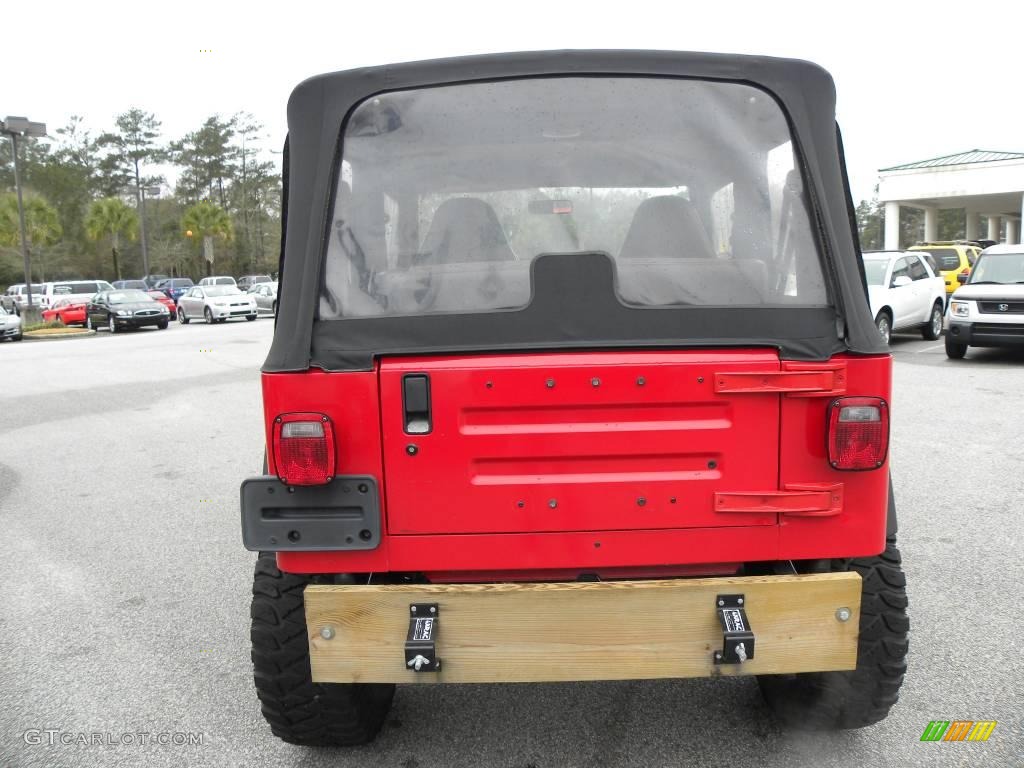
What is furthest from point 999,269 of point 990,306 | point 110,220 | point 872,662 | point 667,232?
point 110,220

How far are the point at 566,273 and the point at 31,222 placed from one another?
67871mm

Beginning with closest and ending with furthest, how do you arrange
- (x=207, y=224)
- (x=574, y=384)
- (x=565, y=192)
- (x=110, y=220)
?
1. (x=574, y=384)
2. (x=565, y=192)
3. (x=110, y=220)
4. (x=207, y=224)

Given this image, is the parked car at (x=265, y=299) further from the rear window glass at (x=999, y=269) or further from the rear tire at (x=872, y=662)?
the rear tire at (x=872, y=662)

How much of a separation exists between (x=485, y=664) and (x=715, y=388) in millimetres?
Answer: 1000

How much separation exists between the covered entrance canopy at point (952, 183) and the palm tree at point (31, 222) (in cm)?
5435

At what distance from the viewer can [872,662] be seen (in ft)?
8.72

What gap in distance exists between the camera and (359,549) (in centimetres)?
247

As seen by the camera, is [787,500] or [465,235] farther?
[465,235]

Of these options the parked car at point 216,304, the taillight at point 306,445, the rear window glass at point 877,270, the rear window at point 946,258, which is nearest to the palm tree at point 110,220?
the parked car at point 216,304

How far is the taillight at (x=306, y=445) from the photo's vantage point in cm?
243

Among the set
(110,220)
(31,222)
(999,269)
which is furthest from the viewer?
(110,220)

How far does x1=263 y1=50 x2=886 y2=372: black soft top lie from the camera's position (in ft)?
8.08

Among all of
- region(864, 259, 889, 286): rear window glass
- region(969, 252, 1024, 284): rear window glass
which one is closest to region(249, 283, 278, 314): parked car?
region(864, 259, 889, 286): rear window glass

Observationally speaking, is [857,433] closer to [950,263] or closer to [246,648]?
[246,648]
